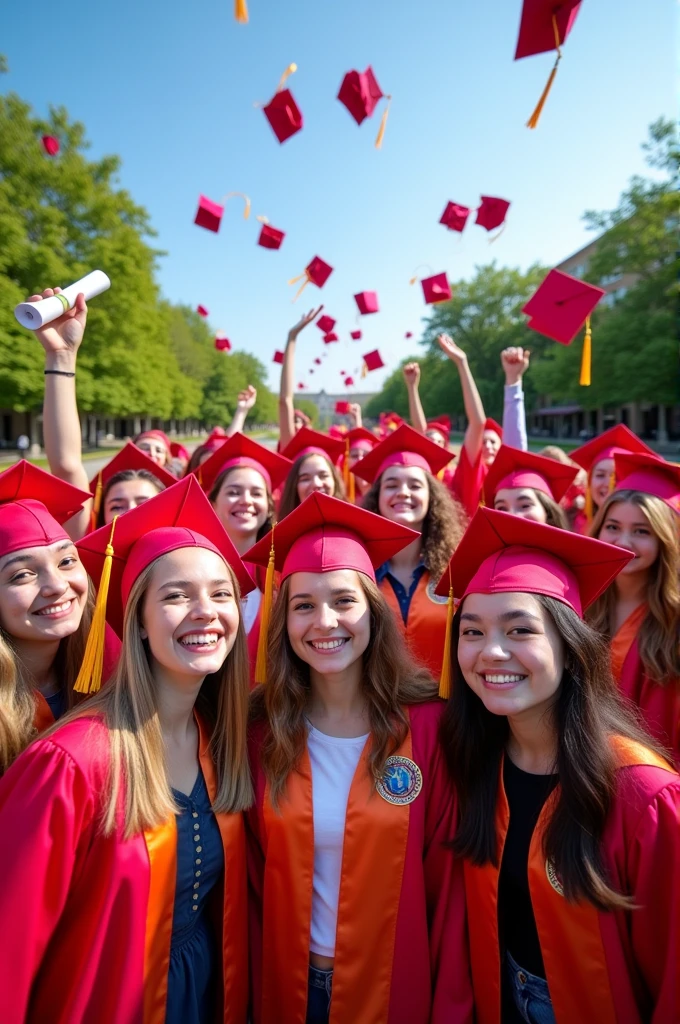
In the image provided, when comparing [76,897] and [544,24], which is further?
[544,24]

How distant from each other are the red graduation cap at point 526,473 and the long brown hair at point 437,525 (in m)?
0.33

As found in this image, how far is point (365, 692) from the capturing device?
7.48 ft

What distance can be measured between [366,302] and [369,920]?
25.1 feet

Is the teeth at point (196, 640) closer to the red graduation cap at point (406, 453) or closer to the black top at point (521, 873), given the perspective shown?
the black top at point (521, 873)

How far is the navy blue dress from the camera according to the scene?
1838 millimetres

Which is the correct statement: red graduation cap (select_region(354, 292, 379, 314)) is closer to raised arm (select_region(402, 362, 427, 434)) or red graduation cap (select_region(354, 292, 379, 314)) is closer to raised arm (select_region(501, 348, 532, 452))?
raised arm (select_region(402, 362, 427, 434))

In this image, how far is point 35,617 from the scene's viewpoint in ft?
7.18

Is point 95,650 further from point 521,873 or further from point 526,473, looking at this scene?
point 526,473

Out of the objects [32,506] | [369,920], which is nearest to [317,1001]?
[369,920]

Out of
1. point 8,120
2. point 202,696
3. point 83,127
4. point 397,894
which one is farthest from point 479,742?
point 83,127

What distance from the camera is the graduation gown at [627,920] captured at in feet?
5.40

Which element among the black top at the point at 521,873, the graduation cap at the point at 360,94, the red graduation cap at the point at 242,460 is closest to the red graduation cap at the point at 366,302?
the graduation cap at the point at 360,94

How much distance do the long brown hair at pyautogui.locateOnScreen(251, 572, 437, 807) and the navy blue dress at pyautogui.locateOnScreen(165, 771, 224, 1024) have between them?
0.84 feet

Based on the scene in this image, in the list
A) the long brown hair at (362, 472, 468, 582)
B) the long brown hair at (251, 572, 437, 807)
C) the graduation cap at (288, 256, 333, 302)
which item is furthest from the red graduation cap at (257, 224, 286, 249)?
the long brown hair at (251, 572, 437, 807)
